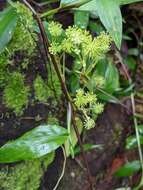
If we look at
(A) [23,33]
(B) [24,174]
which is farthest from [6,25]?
(B) [24,174]

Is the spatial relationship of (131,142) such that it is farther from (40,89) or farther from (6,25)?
(6,25)

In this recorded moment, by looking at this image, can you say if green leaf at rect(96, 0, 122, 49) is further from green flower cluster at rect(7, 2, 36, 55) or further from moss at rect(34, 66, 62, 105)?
moss at rect(34, 66, 62, 105)

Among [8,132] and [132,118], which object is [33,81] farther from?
[132,118]

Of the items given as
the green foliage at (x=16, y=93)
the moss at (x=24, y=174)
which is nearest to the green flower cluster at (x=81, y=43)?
the green foliage at (x=16, y=93)

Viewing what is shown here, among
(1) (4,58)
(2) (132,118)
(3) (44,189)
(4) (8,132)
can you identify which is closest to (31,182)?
(3) (44,189)

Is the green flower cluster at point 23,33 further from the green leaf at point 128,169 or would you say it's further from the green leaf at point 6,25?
the green leaf at point 128,169

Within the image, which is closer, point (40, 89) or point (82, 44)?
point (82, 44)
